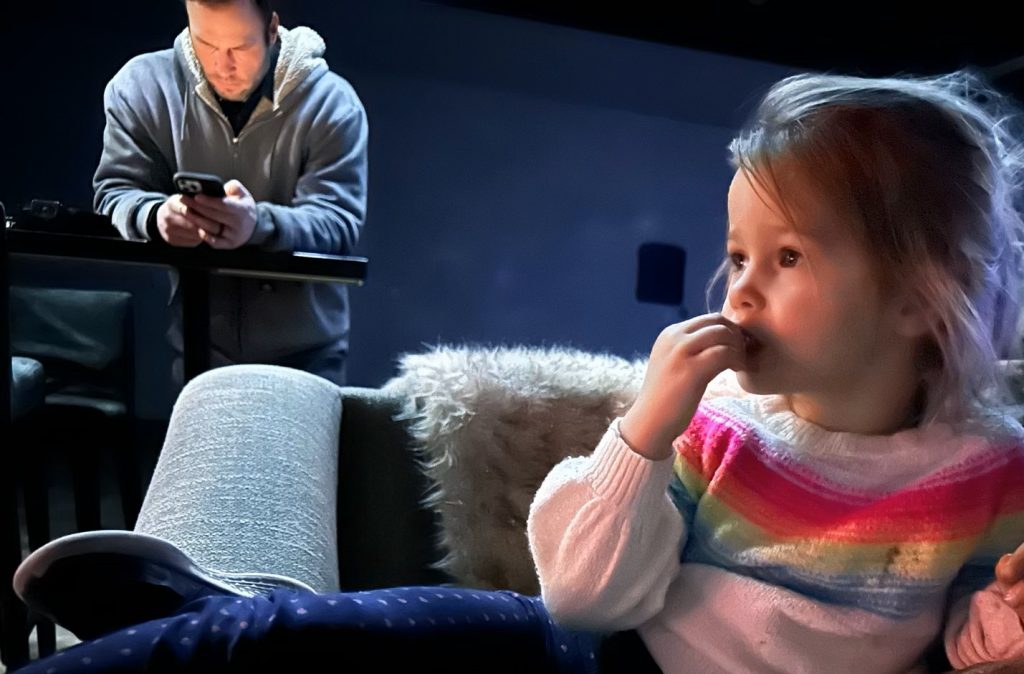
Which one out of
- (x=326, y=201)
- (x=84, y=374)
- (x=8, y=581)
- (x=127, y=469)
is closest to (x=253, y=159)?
(x=326, y=201)

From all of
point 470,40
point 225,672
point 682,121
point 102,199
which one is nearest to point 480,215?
point 470,40

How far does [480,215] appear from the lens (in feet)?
5.91

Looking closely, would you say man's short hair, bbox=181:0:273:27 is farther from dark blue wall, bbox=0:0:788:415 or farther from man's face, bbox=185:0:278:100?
dark blue wall, bbox=0:0:788:415

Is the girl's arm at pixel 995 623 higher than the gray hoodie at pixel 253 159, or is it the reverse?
the gray hoodie at pixel 253 159

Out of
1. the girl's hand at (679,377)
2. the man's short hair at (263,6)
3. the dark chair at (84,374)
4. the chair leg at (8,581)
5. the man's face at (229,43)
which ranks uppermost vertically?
the man's short hair at (263,6)

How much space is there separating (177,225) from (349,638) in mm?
805

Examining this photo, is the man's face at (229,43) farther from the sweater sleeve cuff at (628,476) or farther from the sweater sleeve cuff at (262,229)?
the sweater sleeve cuff at (628,476)

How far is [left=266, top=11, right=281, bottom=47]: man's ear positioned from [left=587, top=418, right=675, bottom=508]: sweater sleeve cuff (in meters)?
1.00

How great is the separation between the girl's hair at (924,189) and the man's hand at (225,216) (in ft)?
2.50

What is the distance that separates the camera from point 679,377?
0.62 m

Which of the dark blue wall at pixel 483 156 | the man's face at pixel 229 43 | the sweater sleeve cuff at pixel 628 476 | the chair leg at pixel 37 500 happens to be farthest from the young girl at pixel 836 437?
the chair leg at pixel 37 500

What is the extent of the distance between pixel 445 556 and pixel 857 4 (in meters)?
1.49

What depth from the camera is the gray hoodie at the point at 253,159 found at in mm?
1341

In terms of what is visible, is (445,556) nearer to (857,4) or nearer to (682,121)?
(682,121)
